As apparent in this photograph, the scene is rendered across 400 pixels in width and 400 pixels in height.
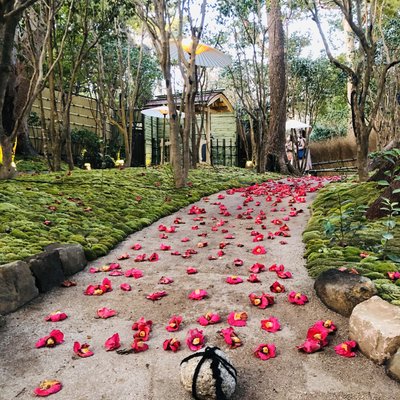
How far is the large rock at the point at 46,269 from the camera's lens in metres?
3.44

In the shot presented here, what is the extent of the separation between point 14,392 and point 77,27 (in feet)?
31.0

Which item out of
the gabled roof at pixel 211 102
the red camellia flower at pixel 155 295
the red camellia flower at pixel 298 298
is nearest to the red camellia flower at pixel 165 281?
the red camellia flower at pixel 155 295

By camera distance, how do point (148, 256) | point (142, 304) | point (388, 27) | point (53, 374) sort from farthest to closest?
1. point (388, 27)
2. point (148, 256)
3. point (142, 304)
4. point (53, 374)

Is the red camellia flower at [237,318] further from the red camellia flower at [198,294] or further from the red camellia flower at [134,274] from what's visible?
the red camellia flower at [134,274]

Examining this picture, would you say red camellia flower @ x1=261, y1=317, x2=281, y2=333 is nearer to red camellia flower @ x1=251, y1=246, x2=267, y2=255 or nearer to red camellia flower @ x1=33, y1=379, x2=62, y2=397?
red camellia flower @ x1=33, y1=379, x2=62, y2=397

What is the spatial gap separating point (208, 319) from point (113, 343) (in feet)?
2.24

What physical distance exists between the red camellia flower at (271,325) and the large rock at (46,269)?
1938 mm

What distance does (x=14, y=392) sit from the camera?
219 centimetres

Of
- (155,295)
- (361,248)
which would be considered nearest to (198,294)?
(155,295)

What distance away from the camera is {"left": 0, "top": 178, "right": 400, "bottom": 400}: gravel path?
2.18 m

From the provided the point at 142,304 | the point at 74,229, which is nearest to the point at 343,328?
the point at 142,304

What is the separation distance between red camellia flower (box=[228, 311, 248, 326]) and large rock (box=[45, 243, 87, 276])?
1811 millimetres

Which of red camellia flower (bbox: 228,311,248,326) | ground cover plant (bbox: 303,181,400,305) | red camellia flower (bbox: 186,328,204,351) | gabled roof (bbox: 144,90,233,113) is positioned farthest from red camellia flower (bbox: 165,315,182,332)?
gabled roof (bbox: 144,90,233,113)

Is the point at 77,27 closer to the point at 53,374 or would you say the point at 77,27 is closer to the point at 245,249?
the point at 245,249
